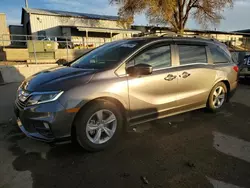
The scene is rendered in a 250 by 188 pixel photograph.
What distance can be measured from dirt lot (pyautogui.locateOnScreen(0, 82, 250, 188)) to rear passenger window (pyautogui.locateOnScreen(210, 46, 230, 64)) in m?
1.44

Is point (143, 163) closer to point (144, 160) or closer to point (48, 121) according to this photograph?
point (144, 160)

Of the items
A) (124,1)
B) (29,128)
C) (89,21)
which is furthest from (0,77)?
(89,21)

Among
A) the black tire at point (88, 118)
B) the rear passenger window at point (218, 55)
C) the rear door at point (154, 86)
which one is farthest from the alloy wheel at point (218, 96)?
the black tire at point (88, 118)

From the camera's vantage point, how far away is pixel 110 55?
343 cm

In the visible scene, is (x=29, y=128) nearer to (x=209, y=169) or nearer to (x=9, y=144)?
(x=9, y=144)

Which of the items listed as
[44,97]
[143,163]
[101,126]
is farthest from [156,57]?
[44,97]

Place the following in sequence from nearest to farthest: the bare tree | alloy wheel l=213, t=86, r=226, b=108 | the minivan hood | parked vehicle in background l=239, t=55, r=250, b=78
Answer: the minivan hood < alloy wheel l=213, t=86, r=226, b=108 < parked vehicle in background l=239, t=55, r=250, b=78 < the bare tree

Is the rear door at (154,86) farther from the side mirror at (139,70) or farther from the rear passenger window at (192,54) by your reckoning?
the rear passenger window at (192,54)

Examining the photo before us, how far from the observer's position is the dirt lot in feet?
7.58

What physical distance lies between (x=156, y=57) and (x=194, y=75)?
94 cm

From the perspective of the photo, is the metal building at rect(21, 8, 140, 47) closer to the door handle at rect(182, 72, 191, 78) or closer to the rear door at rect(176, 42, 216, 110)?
the rear door at rect(176, 42, 216, 110)

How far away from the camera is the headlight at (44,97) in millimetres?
2580

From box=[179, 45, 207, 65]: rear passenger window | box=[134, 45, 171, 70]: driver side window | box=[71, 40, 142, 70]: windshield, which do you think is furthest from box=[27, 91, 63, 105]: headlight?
box=[179, 45, 207, 65]: rear passenger window

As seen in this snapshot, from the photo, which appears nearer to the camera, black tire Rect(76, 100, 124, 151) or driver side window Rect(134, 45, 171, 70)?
black tire Rect(76, 100, 124, 151)
